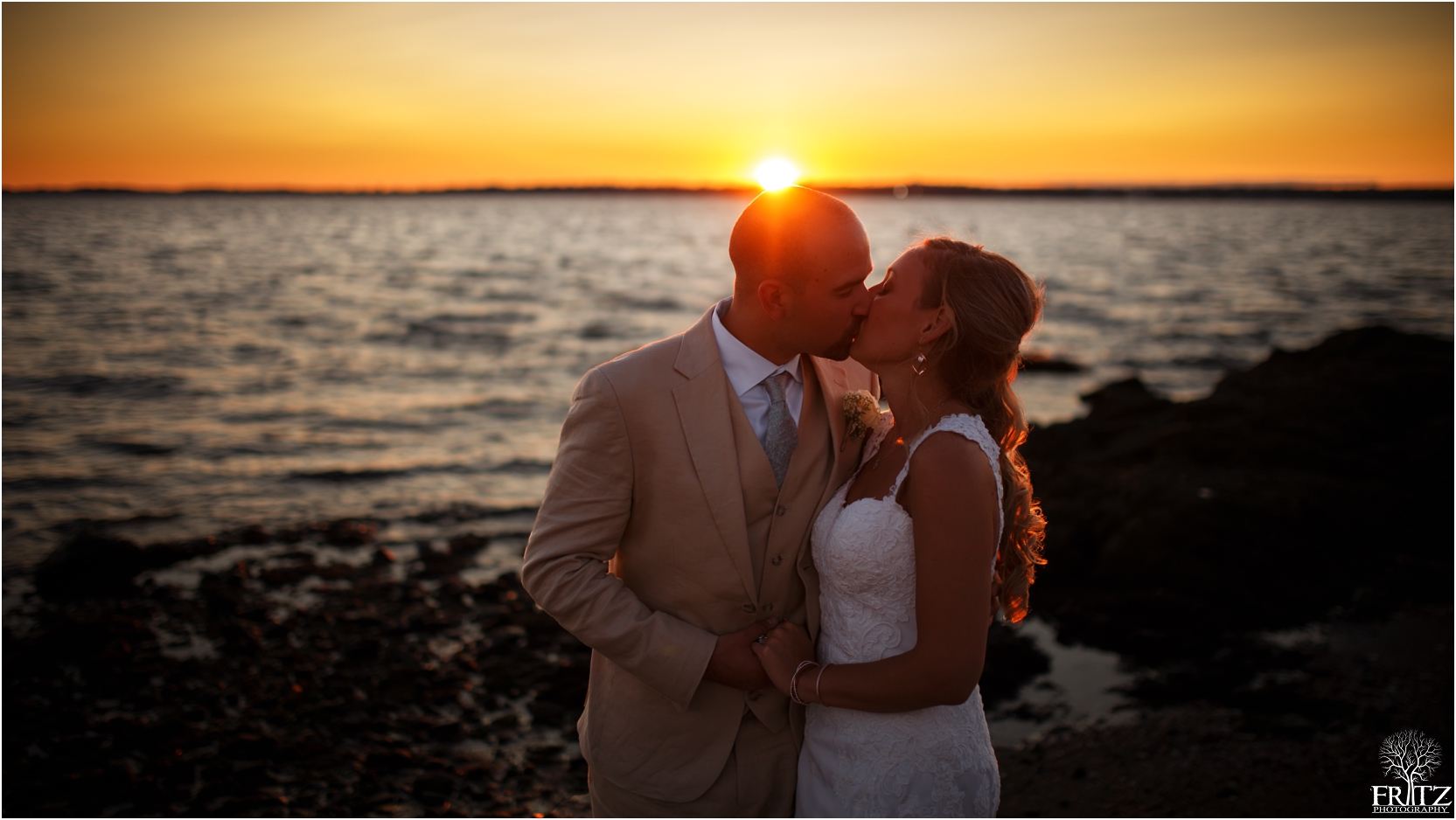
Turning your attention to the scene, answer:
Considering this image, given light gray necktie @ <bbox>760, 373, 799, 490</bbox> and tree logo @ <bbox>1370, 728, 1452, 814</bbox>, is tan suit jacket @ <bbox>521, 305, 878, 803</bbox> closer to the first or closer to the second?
light gray necktie @ <bbox>760, 373, 799, 490</bbox>

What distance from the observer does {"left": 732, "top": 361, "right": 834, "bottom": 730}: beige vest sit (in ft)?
9.51

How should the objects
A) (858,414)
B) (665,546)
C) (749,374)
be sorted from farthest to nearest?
Result: (858,414) → (749,374) → (665,546)

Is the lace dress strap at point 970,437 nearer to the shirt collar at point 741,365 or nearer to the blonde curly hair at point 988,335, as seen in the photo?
the blonde curly hair at point 988,335

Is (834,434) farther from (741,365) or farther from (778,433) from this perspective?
(741,365)

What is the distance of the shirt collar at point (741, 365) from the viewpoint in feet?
9.92

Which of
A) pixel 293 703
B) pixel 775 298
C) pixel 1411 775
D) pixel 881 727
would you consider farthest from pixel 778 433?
pixel 293 703

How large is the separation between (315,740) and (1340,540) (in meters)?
7.95

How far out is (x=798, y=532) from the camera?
297cm

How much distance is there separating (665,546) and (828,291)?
996 millimetres

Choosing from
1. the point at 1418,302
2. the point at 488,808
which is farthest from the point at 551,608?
the point at 1418,302

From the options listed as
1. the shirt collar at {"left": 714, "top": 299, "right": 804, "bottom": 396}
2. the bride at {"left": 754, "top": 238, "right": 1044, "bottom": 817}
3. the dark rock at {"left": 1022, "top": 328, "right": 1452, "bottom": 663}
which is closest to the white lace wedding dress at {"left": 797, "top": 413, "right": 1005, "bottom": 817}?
the bride at {"left": 754, "top": 238, "right": 1044, "bottom": 817}

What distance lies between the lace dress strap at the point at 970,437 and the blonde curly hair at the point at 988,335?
112 millimetres

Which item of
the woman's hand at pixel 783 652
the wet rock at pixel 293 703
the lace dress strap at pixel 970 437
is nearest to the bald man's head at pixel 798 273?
the lace dress strap at pixel 970 437

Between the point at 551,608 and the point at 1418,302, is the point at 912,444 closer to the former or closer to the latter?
the point at 551,608
